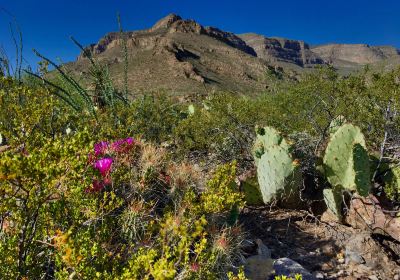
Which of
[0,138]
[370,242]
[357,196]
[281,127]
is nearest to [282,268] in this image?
[370,242]

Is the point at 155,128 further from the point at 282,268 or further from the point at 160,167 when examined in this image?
the point at 282,268

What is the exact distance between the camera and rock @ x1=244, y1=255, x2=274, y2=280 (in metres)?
3.90

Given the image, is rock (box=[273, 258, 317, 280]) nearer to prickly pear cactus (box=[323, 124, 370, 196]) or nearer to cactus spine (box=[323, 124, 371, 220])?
cactus spine (box=[323, 124, 371, 220])

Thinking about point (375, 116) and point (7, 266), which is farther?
point (375, 116)

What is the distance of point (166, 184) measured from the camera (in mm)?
4285

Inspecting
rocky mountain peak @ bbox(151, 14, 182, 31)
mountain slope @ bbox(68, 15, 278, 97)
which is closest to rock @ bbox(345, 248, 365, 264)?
mountain slope @ bbox(68, 15, 278, 97)

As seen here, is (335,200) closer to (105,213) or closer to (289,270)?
(289,270)

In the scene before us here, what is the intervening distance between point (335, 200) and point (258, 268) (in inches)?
63.9

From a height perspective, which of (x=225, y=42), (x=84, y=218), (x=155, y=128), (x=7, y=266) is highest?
(x=225, y=42)

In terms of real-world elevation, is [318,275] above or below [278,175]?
below

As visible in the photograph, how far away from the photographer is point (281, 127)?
9.47m

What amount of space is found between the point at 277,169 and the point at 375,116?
342 cm

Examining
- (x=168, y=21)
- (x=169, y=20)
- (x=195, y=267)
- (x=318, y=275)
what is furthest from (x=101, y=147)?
(x=168, y=21)

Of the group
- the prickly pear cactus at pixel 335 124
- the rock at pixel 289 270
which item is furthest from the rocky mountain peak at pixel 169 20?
the rock at pixel 289 270
